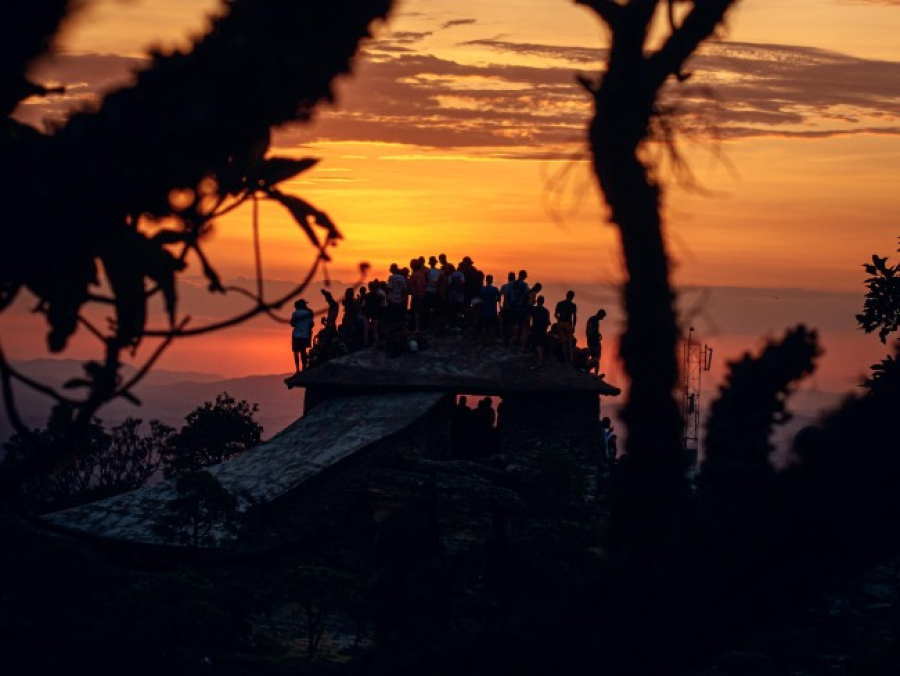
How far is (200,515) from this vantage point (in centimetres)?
2291

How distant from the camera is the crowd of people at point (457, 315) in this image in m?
29.3

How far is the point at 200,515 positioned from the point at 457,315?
31.4 ft

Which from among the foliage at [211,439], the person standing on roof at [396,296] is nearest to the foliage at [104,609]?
the person standing on roof at [396,296]

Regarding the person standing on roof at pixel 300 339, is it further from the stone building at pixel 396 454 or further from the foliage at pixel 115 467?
the foliage at pixel 115 467

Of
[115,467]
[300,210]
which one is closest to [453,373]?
[115,467]

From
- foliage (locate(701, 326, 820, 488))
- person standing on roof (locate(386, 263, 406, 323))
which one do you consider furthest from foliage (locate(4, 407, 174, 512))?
foliage (locate(701, 326, 820, 488))

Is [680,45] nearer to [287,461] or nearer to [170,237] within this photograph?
[170,237]

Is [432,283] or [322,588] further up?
[432,283]

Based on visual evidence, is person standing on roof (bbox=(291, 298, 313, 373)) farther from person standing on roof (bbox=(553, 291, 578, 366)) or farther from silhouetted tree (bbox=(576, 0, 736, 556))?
silhouetted tree (bbox=(576, 0, 736, 556))

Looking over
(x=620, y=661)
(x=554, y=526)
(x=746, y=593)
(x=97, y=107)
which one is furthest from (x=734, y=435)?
(x=554, y=526)

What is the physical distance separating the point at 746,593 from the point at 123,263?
1961 millimetres

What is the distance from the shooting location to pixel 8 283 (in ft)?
10.5

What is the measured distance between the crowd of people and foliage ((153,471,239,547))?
Result: 6.19m

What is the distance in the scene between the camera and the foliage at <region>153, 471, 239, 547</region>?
73.7 ft
